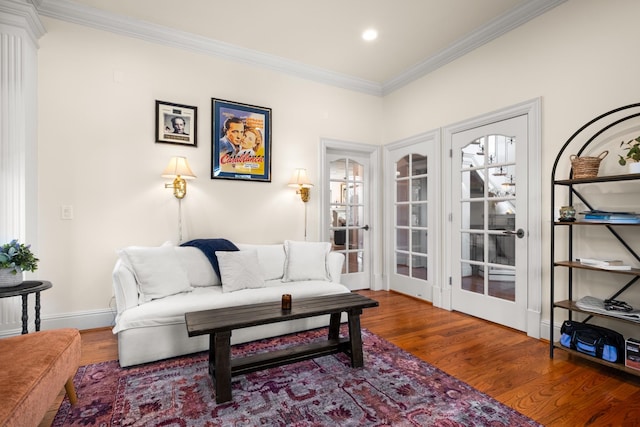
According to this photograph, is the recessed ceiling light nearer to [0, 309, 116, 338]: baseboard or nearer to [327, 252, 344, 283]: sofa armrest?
[327, 252, 344, 283]: sofa armrest

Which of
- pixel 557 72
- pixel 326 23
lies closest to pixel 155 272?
pixel 326 23

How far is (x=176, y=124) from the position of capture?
3.38 m

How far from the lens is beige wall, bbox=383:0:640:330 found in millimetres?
2406

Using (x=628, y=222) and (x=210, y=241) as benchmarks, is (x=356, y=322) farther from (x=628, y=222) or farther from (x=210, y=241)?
(x=628, y=222)

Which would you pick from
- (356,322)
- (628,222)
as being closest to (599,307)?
(628,222)

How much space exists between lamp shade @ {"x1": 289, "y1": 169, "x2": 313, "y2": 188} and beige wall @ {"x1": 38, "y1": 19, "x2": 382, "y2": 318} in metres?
0.18

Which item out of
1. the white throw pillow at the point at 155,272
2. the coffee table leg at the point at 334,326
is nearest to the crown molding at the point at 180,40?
the white throw pillow at the point at 155,272

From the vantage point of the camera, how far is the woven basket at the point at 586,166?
2.33m

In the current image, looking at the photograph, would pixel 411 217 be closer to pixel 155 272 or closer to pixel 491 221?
pixel 491 221

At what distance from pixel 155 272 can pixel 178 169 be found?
3.38 ft

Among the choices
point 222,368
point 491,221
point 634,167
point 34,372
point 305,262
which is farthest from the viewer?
point 305,262

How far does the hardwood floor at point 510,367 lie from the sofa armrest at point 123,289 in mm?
408

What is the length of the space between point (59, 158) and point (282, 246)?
2.18m

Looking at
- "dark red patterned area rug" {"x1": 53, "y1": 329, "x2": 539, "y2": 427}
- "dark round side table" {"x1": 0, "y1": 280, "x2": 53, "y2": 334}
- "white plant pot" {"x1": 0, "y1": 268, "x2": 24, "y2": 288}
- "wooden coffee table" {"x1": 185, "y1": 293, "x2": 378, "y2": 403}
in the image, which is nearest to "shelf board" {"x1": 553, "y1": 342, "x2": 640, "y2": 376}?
"dark red patterned area rug" {"x1": 53, "y1": 329, "x2": 539, "y2": 427}
